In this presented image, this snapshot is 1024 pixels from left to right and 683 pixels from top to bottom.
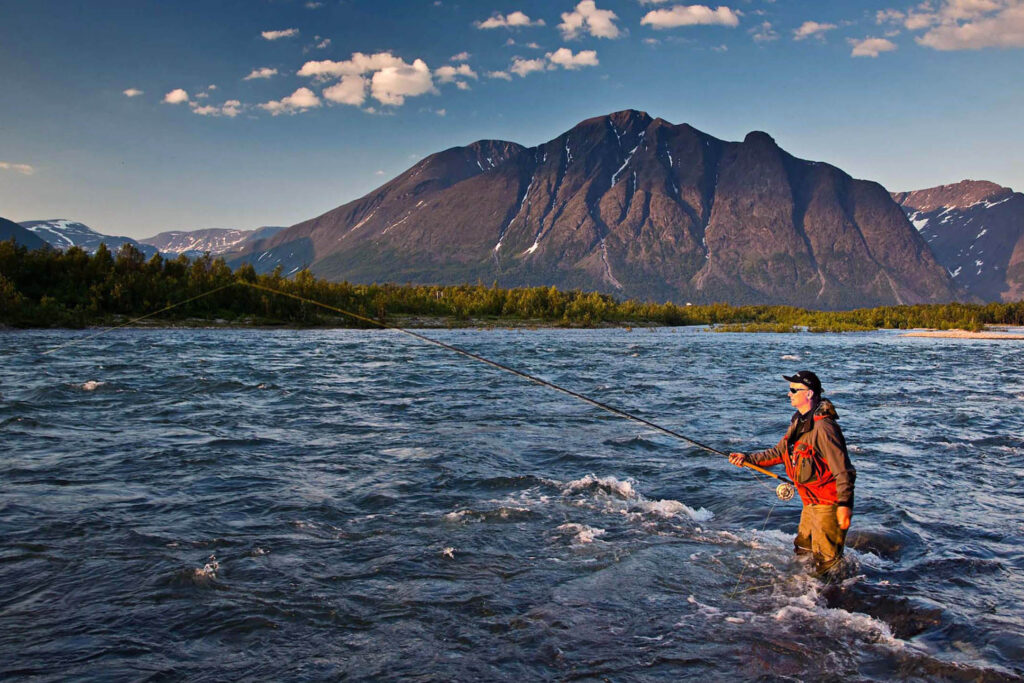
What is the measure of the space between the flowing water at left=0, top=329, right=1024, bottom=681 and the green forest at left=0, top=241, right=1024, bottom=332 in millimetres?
16401

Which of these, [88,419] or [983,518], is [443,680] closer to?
[983,518]

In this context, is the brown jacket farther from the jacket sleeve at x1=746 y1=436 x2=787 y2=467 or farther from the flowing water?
the flowing water

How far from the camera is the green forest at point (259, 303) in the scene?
50406mm

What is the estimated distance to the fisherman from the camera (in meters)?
7.05

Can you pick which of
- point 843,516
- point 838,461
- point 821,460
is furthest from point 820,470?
point 843,516

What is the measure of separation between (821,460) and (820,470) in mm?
119

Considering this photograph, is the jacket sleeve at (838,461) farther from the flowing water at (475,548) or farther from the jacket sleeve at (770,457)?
the flowing water at (475,548)

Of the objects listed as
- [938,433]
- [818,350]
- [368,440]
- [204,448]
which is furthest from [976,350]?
[204,448]

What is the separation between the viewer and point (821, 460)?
717cm

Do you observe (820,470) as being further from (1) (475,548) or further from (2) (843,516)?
(1) (475,548)

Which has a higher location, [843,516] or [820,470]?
[820,470]

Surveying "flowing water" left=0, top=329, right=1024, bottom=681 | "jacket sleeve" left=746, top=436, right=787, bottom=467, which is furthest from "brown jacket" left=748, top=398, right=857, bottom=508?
"flowing water" left=0, top=329, right=1024, bottom=681

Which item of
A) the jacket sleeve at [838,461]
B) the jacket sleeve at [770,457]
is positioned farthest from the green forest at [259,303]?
the jacket sleeve at [838,461]

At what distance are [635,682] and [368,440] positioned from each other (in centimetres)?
1024
